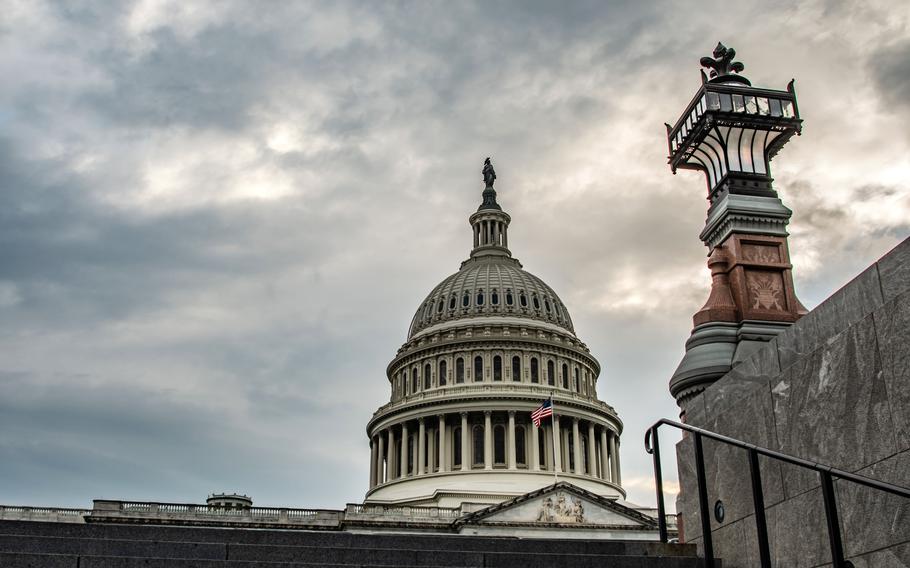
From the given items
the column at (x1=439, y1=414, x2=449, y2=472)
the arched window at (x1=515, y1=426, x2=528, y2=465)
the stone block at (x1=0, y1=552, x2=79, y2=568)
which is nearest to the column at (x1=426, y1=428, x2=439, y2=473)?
the column at (x1=439, y1=414, x2=449, y2=472)

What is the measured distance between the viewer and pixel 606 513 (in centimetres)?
6606

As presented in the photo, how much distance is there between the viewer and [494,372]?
8638cm

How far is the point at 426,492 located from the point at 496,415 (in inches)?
372

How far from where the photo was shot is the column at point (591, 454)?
83.1 m

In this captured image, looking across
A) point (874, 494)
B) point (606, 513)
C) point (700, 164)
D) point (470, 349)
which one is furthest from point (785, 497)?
point (470, 349)

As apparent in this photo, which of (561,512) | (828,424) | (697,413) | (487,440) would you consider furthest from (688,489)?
(487,440)

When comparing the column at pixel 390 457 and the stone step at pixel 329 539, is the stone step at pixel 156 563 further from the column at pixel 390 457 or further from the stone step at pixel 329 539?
the column at pixel 390 457

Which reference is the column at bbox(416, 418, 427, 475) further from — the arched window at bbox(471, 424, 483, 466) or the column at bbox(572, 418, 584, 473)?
the column at bbox(572, 418, 584, 473)

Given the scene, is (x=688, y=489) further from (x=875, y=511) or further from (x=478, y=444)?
(x=478, y=444)

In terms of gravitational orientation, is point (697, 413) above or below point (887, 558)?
above

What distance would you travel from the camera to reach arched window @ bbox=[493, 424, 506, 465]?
81.1 metres

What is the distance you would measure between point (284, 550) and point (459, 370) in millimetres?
77167

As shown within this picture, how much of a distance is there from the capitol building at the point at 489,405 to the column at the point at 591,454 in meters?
0.09

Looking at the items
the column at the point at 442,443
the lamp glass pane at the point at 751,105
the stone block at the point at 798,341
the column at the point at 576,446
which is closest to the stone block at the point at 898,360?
the stone block at the point at 798,341
